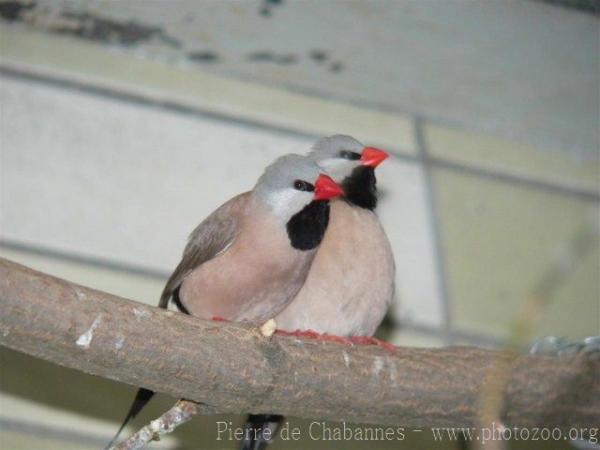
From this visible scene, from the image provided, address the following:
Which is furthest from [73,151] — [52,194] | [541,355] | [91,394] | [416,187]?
[541,355]

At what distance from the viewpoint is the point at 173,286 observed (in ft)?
11.4

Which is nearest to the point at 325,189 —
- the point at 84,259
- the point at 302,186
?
the point at 302,186

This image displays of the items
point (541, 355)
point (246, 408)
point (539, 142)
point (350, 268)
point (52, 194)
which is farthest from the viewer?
point (539, 142)

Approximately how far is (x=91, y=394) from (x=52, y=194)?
3.03 feet

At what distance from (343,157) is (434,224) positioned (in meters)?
1.14

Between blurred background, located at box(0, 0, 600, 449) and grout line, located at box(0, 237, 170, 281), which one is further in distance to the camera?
grout line, located at box(0, 237, 170, 281)

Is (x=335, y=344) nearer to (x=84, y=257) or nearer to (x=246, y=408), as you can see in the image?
(x=246, y=408)

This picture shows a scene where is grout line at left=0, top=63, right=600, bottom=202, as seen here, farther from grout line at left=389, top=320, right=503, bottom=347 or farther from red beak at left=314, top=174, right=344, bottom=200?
red beak at left=314, top=174, right=344, bottom=200

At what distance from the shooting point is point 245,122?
179 inches

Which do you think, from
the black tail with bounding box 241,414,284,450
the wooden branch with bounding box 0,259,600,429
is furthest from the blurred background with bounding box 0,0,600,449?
the wooden branch with bounding box 0,259,600,429

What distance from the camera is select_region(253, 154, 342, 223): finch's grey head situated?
11.1 ft

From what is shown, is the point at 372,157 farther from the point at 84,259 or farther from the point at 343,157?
the point at 84,259

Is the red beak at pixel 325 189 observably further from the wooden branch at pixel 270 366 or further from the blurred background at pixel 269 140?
the blurred background at pixel 269 140

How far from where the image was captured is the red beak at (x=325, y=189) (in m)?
3.29
